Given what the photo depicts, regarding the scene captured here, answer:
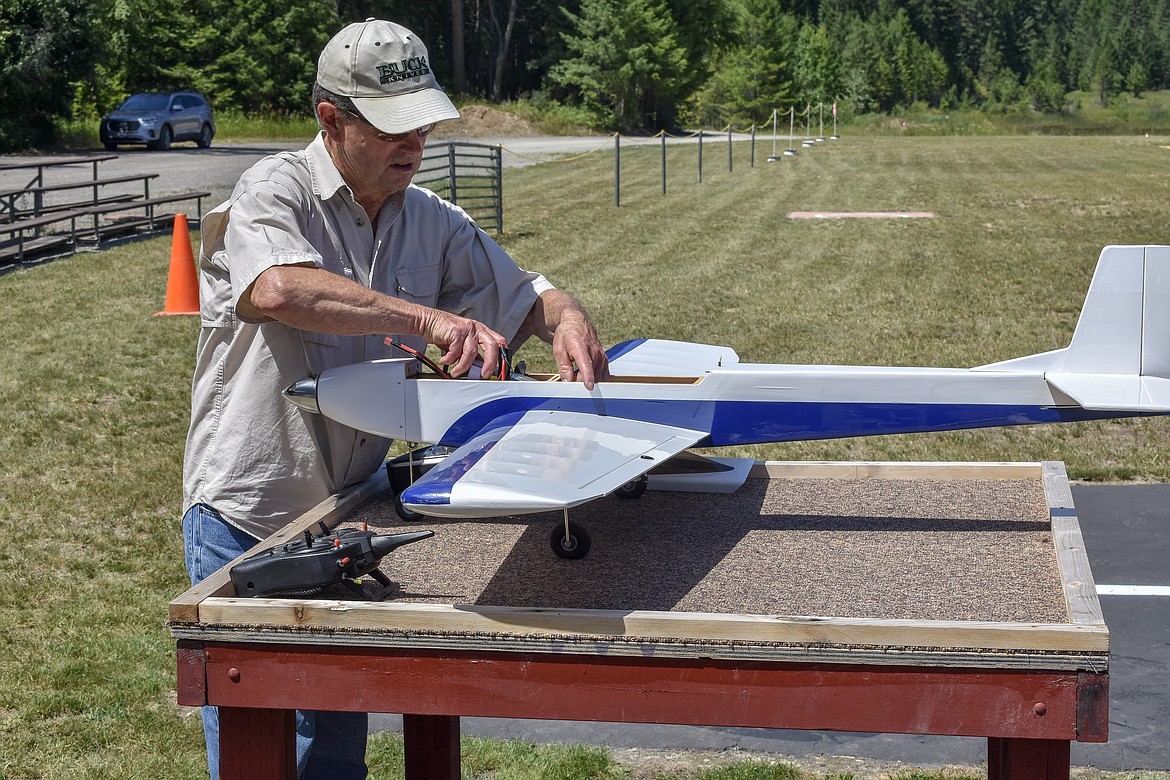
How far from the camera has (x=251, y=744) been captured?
2.15m

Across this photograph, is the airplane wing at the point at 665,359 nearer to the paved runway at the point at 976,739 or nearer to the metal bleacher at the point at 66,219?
the paved runway at the point at 976,739

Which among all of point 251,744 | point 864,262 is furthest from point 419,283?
point 864,262

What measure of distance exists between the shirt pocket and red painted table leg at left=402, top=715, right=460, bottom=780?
1.07m

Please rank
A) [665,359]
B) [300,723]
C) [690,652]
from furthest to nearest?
[665,359]
[300,723]
[690,652]

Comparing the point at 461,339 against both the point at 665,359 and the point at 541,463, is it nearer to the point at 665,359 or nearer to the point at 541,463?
the point at 541,463

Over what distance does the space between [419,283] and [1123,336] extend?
1815mm

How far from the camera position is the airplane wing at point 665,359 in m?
3.08

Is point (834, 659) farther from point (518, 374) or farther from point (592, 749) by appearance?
point (592, 749)

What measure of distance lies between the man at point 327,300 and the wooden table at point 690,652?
222 millimetres

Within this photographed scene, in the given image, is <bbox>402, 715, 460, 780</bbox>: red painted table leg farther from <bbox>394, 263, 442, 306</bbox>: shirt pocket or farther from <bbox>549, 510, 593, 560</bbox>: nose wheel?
<bbox>394, 263, 442, 306</bbox>: shirt pocket

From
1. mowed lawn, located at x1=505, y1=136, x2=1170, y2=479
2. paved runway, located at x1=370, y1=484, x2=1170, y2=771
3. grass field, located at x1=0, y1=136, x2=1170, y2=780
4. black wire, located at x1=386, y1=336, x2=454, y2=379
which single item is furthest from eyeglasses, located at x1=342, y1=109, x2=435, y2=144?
mowed lawn, located at x1=505, y1=136, x2=1170, y2=479

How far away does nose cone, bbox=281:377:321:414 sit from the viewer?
2451 millimetres

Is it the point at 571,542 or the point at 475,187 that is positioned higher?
the point at 475,187

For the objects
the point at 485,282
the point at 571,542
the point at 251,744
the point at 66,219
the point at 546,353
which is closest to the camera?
the point at 251,744
